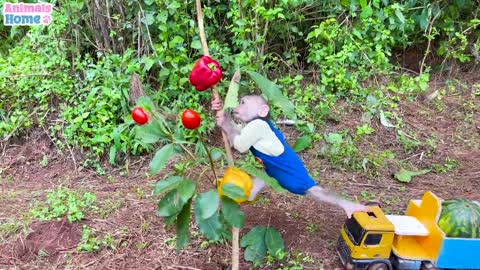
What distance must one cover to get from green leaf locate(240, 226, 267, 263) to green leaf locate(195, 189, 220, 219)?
72 centimetres

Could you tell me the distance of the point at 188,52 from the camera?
14.1 feet

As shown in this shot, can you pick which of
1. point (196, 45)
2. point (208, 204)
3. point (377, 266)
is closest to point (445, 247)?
point (377, 266)

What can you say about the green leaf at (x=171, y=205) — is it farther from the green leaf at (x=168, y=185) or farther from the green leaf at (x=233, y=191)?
the green leaf at (x=233, y=191)

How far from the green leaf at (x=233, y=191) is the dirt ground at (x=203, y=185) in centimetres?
79

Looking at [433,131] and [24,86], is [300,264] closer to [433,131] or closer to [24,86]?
[433,131]

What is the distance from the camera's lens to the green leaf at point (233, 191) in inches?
82.1

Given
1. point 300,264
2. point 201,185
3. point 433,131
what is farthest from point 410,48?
point 300,264

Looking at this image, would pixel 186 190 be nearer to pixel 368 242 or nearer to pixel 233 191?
pixel 233 191

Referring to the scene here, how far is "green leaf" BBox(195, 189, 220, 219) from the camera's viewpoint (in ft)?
6.69

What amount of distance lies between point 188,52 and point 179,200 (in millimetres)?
2321

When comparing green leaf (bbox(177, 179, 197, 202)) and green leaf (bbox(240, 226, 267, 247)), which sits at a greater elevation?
green leaf (bbox(177, 179, 197, 202))

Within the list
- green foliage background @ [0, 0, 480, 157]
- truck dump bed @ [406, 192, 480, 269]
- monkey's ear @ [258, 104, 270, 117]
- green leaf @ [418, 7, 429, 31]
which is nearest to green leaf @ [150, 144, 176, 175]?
monkey's ear @ [258, 104, 270, 117]

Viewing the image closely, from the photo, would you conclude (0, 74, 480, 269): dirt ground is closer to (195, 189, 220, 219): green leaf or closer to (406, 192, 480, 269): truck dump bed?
(406, 192, 480, 269): truck dump bed

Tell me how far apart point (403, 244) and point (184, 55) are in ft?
7.49
